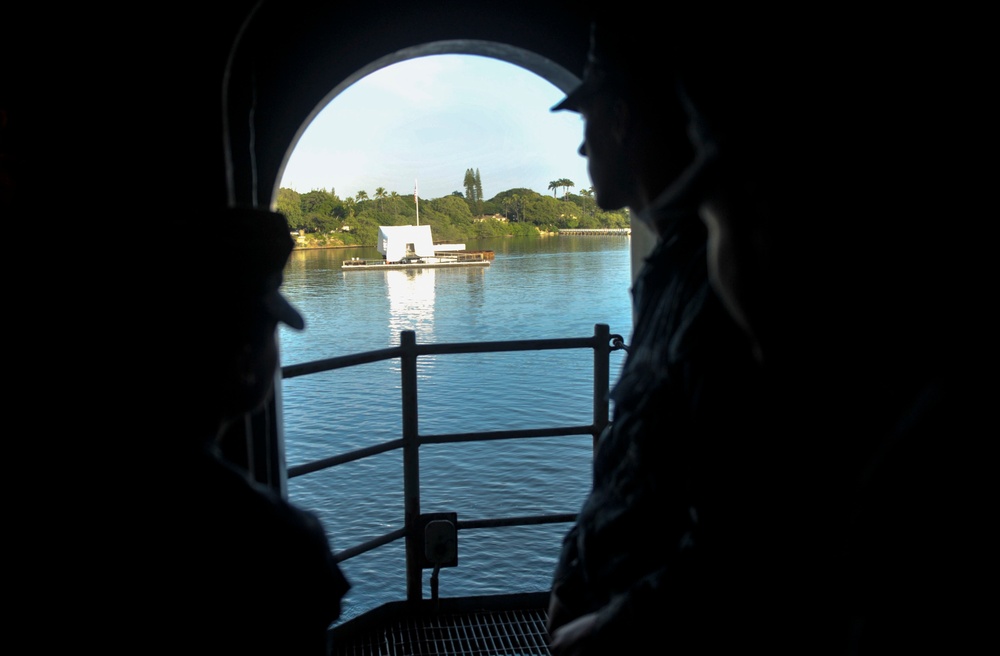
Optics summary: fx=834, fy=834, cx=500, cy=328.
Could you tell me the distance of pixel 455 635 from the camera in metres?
2.82

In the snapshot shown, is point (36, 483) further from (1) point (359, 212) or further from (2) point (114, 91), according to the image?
(1) point (359, 212)

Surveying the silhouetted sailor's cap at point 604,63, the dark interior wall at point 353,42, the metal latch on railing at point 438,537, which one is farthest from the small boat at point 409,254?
the silhouetted sailor's cap at point 604,63

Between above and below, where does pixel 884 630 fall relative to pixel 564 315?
above

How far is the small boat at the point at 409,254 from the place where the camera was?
2231cm

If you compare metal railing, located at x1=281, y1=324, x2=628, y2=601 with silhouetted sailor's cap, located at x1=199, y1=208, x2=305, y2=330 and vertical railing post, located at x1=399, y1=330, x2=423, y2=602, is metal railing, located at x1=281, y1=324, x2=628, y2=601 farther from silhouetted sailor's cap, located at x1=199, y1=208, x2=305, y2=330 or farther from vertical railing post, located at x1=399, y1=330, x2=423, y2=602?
silhouetted sailor's cap, located at x1=199, y1=208, x2=305, y2=330

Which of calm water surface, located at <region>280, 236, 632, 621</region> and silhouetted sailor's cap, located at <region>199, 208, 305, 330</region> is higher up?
silhouetted sailor's cap, located at <region>199, 208, 305, 330</region>

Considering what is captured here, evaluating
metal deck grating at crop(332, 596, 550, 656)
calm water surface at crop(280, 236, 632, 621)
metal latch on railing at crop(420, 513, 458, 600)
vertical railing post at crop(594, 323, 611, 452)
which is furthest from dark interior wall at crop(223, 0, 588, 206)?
metal deck grating at crop(332, 596, 550, 656)

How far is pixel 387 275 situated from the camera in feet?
91.5

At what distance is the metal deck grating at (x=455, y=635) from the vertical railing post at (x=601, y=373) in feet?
2.26

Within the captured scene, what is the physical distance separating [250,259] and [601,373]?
2.03m

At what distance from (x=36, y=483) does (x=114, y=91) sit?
74 cm

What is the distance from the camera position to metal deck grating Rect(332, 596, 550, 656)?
8.87 ft

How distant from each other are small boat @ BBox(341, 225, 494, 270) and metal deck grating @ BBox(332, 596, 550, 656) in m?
18.5

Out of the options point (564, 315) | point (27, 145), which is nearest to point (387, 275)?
point (564, 315)
